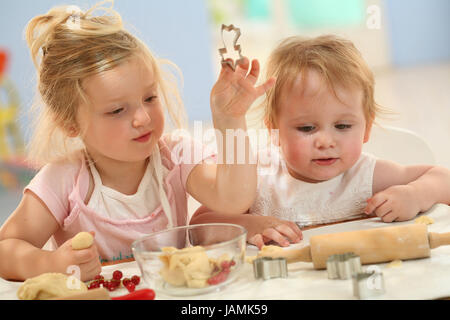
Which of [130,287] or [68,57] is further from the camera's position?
[68,57]

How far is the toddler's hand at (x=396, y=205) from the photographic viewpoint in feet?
2.93

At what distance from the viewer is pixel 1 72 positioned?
4.21m

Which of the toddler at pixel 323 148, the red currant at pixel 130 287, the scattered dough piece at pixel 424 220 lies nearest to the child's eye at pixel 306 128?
the toddler at pixel 323 148

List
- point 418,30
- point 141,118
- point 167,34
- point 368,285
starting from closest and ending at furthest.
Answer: point 368,285 < point 141,118 < point 167,34 < point 418,30

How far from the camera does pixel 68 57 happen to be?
3.28 feet

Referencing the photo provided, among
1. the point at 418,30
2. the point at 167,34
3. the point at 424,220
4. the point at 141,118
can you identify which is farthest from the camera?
the point at 418,30

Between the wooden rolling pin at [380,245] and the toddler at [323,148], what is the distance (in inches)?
9.8

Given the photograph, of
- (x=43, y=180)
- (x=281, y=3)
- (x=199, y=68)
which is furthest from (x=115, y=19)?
(x=281, y=3)

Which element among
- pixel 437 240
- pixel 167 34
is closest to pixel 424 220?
pixel 437 240

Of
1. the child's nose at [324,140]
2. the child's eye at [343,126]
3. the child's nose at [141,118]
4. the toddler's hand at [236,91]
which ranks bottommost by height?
the child's nose at [324,140]

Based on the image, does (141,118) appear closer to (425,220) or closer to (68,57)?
(68,57)

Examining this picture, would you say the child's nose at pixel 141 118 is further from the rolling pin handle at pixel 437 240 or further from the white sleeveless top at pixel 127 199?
the rolling pin handle at pixel 437 240

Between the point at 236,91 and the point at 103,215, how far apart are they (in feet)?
1.29

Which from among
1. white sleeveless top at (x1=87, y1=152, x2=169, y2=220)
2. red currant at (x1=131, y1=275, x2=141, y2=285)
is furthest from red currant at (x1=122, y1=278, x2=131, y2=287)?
white sleeveless top at (x1=87, y1=152, x2=169, y2=220)
